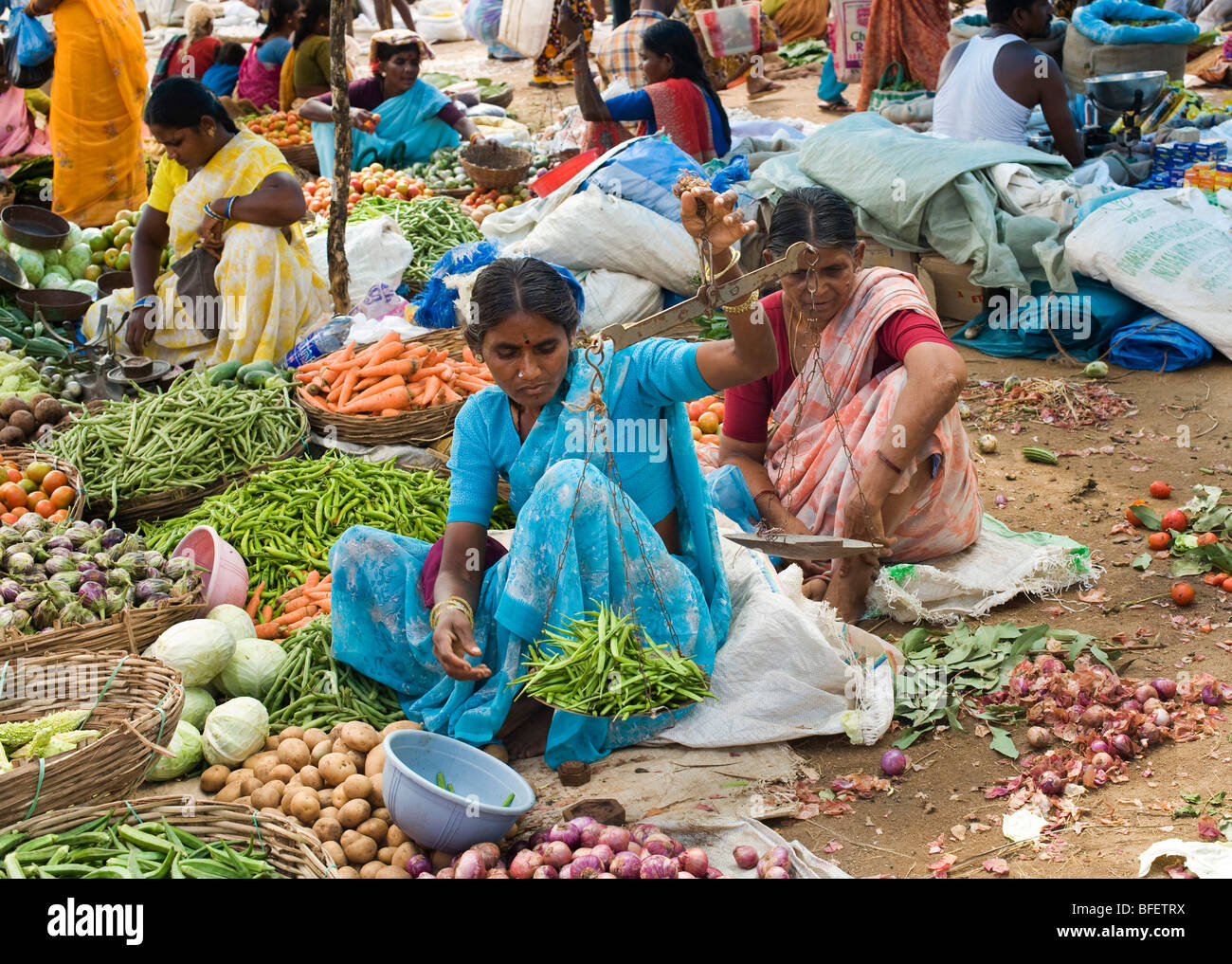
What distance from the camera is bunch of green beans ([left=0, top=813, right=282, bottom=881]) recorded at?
2188 mm

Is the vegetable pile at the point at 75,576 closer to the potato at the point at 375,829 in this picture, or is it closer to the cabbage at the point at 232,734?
the cabbage at the point at 232,734

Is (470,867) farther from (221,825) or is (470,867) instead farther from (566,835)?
(221,825)

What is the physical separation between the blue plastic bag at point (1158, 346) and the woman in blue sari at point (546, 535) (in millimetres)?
3069

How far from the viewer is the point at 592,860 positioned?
7.74 ft

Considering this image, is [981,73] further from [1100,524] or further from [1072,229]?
[1100,524]

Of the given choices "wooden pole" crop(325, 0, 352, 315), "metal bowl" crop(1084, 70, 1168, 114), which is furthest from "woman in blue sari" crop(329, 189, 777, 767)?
"metal bowl" crop(1084, 70, 1168, 114)

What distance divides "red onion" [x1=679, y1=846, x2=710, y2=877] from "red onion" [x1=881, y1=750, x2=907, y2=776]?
59cm

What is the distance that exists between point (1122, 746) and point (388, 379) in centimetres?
312

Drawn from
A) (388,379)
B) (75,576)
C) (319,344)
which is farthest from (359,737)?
(319,344)

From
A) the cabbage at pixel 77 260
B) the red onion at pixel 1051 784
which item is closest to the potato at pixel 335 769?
the red onion at pixel 1051 784

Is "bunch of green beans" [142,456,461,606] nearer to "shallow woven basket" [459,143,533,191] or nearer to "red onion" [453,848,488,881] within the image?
"red onion" [453,848,488,881]

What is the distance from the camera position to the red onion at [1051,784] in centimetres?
257

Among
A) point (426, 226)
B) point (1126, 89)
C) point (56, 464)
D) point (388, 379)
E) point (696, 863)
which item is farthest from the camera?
point (426, 226)
